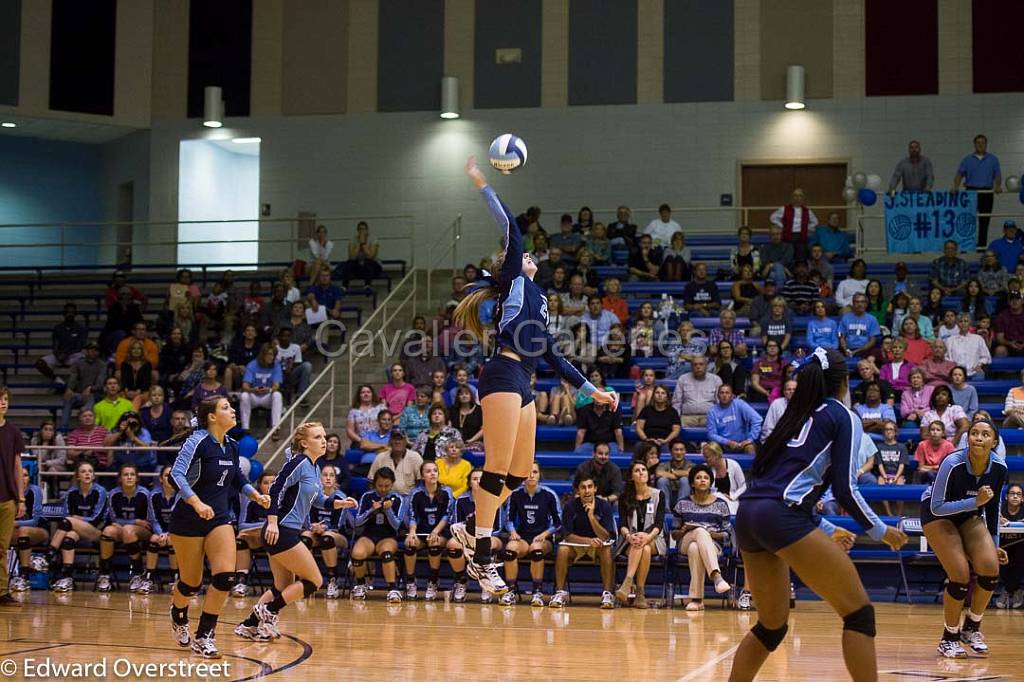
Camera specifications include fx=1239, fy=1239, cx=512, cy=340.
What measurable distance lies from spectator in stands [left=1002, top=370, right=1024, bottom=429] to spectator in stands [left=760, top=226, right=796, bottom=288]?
4.18m

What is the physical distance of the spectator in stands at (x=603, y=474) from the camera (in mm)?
13477

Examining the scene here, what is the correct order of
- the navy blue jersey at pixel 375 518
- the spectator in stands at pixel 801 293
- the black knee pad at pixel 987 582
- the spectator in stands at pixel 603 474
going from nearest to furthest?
the black knee pad at pixel 987 582 < the spectator in stands at pixel 603 474 < the navy blue jersey at pixel 375 518 < the spectator in stands at pixel 801 293

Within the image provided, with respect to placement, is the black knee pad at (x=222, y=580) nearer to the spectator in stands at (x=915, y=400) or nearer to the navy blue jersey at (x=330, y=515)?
the navy blue jersey at (x=330, y=515)

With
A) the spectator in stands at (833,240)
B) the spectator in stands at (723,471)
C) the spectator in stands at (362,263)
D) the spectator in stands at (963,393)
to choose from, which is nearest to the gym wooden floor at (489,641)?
the spectator in stands at (723,471)

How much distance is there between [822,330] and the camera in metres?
16.5

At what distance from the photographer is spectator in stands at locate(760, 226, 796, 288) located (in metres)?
18.3

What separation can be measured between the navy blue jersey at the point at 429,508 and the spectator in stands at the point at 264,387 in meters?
3.04

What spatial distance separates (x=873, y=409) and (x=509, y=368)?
848 cm

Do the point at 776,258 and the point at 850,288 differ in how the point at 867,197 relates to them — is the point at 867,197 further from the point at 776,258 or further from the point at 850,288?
the point at 850,288

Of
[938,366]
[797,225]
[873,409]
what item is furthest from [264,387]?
[938,366]

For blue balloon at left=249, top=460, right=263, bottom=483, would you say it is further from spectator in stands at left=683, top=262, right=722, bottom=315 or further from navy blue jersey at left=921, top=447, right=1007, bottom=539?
navy blue jersey at left=921, top=447, right=1007, bottom=539

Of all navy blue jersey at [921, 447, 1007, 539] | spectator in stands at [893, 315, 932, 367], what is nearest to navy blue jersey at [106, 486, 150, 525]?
navy blue jersey at [921, 447, 1007, 539]

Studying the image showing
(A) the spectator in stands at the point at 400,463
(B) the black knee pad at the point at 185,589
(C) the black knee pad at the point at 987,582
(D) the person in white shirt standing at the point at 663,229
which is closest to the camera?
(B) the black knee pad at the point at 185,589

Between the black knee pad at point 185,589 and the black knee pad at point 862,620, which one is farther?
the black knee pad at point 185,589
